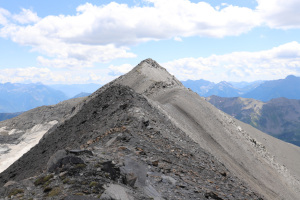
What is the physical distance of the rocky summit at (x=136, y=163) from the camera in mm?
10945

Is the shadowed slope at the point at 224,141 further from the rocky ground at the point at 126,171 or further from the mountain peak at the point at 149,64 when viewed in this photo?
the mountain peak at the point at 149,64

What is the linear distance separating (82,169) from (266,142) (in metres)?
64.4

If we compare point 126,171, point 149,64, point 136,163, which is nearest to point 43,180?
point 126,171

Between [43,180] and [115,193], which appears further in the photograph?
[43,180]

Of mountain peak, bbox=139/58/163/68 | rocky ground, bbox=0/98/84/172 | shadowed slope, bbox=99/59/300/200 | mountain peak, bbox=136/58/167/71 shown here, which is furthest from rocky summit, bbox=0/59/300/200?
mountain peak, bbox=139/58/163/68

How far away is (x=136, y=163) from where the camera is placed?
13.6 metres

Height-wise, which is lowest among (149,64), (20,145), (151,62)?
(20,145)

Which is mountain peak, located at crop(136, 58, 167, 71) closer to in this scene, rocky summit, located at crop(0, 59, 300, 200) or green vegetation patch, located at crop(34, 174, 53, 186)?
rocky summit, located at crop(0, 59, 300, 200)

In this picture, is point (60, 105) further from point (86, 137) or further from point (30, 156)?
point (86, 137)

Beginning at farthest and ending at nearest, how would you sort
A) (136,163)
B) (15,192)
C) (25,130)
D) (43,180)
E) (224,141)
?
1. (25,130)
2. (224,141)
3. (136,163)
4. (43,180)
5. (15,192)

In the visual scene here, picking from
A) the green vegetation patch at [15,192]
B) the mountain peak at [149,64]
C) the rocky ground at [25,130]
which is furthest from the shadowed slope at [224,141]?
the rocky ground at [25,130]

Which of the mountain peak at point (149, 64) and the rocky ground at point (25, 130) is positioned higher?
the mountain peak at point (149, 64)

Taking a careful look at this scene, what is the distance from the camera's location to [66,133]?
30422mm

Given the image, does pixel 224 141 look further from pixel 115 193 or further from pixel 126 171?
pixel 115 193
